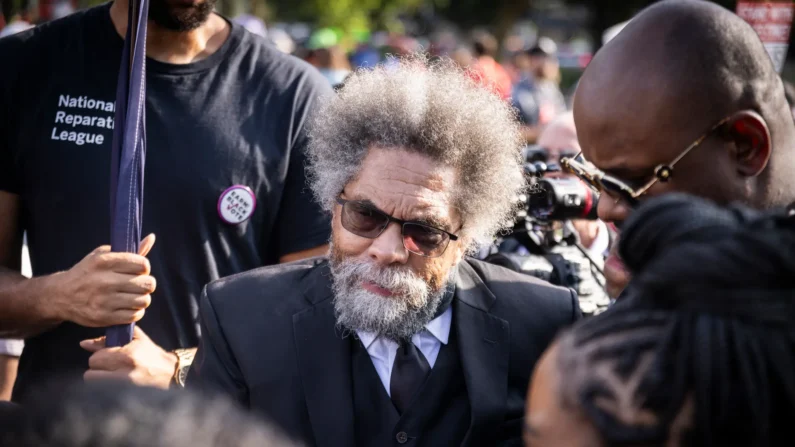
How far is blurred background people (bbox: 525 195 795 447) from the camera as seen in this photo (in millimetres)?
1040

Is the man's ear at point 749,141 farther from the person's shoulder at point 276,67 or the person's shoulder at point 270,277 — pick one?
the person's shoulder at point 276,67

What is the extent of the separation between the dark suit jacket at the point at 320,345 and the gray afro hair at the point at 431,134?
0.27 metres

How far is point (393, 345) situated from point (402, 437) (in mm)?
298

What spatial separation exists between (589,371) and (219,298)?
1.63 meters

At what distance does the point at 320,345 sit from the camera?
8.22 ft

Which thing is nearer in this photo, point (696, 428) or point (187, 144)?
point (696, 428)

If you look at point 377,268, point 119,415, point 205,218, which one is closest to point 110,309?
point 205,218

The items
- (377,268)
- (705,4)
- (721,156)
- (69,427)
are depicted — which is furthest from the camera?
(377,268)

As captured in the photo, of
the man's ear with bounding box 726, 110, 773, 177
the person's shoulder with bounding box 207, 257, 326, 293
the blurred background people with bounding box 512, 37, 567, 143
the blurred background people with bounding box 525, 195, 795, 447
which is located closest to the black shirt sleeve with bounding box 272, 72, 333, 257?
the person's shoulder with bounding box 207, 257, 326, 293

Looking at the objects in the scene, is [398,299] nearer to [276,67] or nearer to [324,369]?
[324,369]

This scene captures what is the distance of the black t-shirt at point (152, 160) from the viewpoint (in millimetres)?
2762

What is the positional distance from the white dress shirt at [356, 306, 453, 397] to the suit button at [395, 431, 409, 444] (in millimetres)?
142

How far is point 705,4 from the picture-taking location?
6.57 feet

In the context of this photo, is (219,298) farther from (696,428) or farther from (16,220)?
(696,428)
